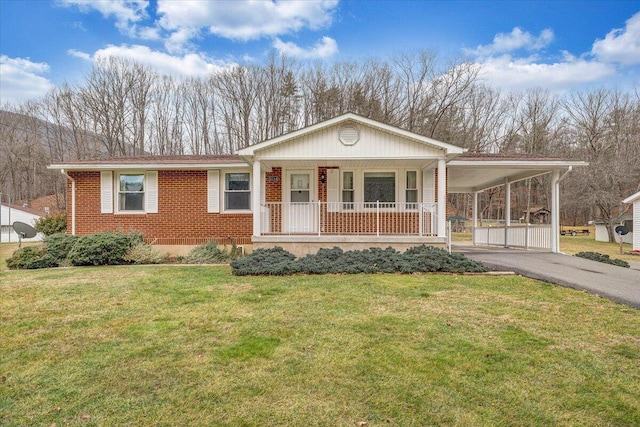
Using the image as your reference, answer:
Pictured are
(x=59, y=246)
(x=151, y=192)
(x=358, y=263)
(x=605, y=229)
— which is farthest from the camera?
(x=605, y=229)

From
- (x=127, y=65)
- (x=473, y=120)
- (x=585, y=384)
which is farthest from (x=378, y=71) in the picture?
(x=585, y=384)

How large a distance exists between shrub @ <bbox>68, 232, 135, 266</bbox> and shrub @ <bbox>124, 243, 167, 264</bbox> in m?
0.14

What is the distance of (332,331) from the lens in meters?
4.20

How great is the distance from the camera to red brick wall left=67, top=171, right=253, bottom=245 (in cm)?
1148

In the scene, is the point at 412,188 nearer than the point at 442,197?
No

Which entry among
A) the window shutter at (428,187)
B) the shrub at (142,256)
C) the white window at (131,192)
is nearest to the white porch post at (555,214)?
the window shutter at (428,187)

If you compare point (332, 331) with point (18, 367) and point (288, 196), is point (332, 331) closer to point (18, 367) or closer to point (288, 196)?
point (18, 367)

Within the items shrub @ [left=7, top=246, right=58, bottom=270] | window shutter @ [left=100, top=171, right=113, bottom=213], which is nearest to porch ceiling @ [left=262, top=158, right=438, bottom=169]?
window shutter @ [left=100, top=171, right=113, bottom=213]

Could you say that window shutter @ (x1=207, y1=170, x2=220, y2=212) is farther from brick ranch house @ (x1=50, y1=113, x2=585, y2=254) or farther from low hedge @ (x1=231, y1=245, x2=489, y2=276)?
low hedge @ (x1=231, y1=245, x2=489, y2=276)

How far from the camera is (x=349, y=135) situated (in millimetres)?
9695

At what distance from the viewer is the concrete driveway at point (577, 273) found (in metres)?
5.81

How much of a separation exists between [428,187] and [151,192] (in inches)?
357

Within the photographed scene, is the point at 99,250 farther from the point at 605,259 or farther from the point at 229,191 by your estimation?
the point at 605,259

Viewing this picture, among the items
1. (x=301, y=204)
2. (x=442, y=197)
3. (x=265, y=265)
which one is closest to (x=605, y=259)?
(x=442, y=197)
